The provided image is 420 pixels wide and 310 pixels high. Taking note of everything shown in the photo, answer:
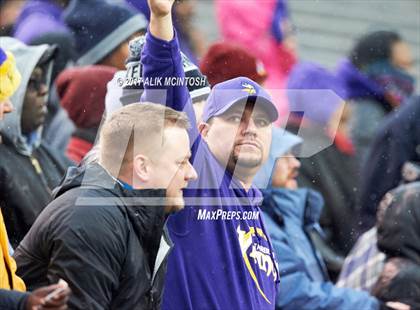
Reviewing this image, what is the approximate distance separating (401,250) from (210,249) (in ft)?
5.38

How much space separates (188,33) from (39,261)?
167 inches

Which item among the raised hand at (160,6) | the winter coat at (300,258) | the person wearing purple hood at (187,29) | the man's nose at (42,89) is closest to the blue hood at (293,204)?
the winter coat at (300,258)

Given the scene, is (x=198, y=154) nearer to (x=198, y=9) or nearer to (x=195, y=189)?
(x=195, y=189)

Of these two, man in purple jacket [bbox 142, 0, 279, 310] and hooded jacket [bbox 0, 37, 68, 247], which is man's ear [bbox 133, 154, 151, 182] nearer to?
man in purple jacket [bbox 142, 0, 279, 310]

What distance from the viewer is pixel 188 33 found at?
8.73 m

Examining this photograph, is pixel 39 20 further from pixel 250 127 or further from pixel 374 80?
pixel 250 127

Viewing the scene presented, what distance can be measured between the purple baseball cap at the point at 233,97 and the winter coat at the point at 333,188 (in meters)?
2.22

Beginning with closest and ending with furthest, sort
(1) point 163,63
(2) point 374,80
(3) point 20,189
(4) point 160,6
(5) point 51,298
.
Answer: (5) point 51,298 < (4) point 160,6 < (1) point 163,63 < (3) point 20,189 < (2) point 374,80

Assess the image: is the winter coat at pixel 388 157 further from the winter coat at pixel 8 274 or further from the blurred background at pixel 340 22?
the blurred background at pixel 340 22

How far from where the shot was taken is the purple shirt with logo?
513cm

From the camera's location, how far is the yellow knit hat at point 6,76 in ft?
17.1

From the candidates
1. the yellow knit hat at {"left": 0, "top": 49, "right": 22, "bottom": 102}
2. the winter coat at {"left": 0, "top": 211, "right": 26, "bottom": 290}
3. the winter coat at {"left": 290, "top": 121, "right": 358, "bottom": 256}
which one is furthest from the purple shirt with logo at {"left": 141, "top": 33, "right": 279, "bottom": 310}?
the winter coat at {"left": 290, "top": 121, "right": 358, "bottom": 256}

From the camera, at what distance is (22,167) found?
6141 millimetres

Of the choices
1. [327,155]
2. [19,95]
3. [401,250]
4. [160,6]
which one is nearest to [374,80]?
[327,155]
